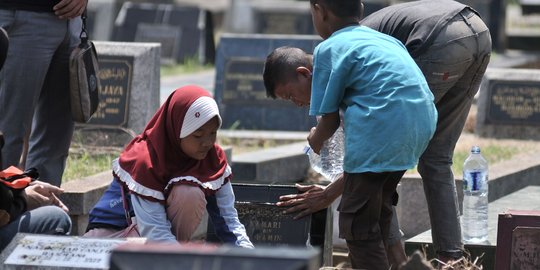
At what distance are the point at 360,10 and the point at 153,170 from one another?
1075 millimetres

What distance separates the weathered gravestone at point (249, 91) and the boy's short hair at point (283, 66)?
17.9 feet

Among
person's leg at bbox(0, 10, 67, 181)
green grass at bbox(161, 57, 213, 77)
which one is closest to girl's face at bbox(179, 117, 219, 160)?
person's leg at bbox(0, 10, 67, 181)

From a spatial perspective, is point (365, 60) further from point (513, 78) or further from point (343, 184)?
point (513, 78)

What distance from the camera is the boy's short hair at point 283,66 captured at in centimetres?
511

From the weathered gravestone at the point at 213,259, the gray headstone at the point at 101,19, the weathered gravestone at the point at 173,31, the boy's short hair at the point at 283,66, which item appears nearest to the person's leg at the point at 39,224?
the boy's short hair at the point at 283,66

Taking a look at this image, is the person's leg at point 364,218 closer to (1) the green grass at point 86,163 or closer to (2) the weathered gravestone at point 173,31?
(1) the green grass at point 86,163

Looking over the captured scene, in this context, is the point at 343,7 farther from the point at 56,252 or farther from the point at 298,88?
the point at 56,252

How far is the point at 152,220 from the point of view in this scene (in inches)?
200

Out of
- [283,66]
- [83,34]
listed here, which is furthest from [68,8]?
[283,66]

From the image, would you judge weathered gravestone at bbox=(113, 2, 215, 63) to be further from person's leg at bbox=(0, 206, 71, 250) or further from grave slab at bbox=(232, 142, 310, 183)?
person's leg at bbox=(0, 206, 71, 250)

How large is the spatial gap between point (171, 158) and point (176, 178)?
4.2 inches

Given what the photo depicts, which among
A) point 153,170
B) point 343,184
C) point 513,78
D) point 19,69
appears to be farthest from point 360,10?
point 513,78

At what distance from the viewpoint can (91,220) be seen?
5379 mm

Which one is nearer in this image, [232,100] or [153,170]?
[153,170]
